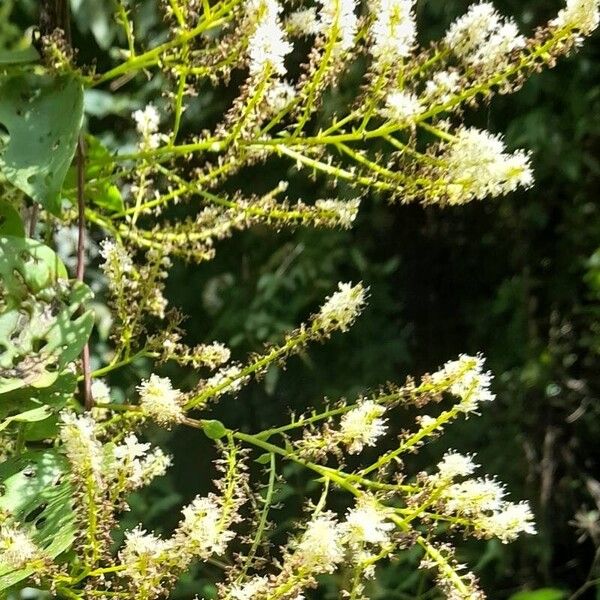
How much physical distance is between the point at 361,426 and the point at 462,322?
2.71ft

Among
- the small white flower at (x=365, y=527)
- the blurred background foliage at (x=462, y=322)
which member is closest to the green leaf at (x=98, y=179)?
the small white flower at (x=365, y=527)

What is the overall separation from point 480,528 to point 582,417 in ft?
2.64

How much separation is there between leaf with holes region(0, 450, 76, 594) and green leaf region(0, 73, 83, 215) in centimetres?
11

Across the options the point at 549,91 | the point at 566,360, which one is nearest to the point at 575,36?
the point at 549,91

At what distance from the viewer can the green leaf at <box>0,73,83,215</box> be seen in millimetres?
404

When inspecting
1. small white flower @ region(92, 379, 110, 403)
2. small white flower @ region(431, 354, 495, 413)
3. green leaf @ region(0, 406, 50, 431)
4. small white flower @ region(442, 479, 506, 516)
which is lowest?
small white flower @ region(442, 479, 506, 516)

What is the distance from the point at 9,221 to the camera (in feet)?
1.49

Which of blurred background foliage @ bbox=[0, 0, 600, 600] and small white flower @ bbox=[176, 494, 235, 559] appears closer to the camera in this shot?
small white flower @ bbox=[176, 494, 235, 559]

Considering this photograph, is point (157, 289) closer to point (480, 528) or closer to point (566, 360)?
point (480, 528)

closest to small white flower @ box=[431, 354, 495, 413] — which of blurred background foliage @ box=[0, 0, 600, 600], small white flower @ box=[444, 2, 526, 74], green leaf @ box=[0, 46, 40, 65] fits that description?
small white flower @ box=[444, 2, 526, 74]

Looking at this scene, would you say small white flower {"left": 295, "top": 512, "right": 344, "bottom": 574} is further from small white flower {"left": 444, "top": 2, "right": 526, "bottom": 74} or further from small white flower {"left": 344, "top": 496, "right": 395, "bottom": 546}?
small white flower {"left": 444, "top": 2, "right": 526, "bottom": 74}

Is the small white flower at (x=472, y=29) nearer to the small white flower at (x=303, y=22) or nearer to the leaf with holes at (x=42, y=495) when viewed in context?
the small white flower at (x=303, y=22)

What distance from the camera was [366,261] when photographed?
1169mm

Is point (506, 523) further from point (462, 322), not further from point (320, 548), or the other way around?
point (462, 322)
